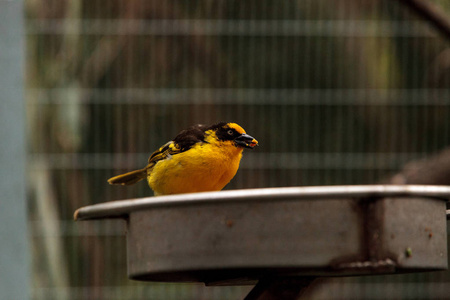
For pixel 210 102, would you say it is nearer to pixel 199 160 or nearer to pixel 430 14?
pixel 430 14

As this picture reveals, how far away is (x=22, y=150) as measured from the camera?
371 centimetres

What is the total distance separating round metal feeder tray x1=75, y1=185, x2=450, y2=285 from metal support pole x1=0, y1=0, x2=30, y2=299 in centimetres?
175

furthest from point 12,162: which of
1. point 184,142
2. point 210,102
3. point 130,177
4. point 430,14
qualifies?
point 430,14

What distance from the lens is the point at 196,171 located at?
12.1 feet

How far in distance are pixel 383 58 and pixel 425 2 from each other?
88cm

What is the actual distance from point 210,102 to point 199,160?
97.1 inches

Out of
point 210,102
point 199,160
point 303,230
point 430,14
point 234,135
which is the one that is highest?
point 430,14

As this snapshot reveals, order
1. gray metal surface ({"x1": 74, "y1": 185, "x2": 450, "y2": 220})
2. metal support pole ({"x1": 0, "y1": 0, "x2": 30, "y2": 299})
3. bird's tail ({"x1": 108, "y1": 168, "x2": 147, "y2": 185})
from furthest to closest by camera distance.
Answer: bird's tail ({"x1": 108, "y1": 168, "x2": 147, "y2": 185}) → metal support pole ({"x1": 0, "y1": 0, "x2": 30, "y2": 299}) → gray metal surface ({"x1": 74, "y1": 185, "x2": 450, "y2": 220})

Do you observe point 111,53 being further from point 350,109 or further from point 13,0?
point 13,0

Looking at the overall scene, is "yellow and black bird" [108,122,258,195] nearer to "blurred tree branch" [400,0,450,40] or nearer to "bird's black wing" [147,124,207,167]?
"bird's black wing" [147,124,207,167]

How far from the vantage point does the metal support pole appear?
143 inches

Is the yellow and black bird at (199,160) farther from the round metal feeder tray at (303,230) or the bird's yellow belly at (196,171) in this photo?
the round metal feeder tray at (303,230)

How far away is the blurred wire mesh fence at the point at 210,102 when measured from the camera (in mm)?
6129

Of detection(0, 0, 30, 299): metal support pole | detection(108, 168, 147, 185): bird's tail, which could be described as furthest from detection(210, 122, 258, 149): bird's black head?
detection(0, 0, 30, 299): metal support pole
